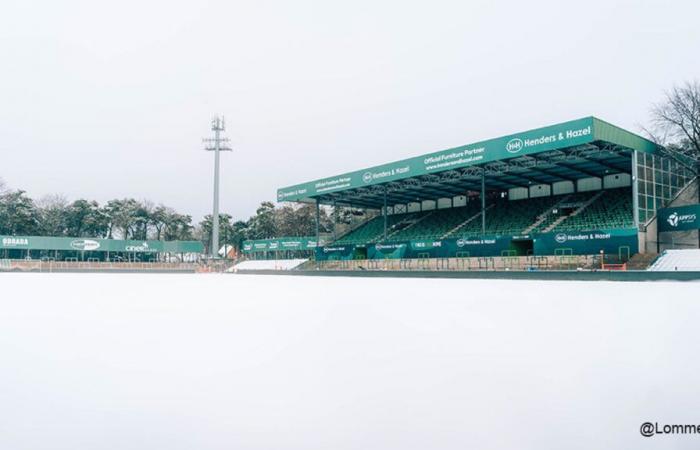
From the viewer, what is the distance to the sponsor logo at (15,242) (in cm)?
5528

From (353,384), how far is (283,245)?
179 ft

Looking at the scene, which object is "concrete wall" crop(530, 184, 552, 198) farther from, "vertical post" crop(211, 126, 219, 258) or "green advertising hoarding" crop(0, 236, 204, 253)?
"green advertising hoarding" crop(0, 236, 204, 253)

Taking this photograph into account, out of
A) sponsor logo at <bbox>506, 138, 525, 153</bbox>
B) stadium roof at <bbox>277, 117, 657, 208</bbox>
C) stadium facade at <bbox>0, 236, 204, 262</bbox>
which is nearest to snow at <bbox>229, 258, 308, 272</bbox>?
stadium roof at <bbox>277, 117, 657, 208</bbox>

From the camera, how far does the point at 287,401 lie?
382 centimetres

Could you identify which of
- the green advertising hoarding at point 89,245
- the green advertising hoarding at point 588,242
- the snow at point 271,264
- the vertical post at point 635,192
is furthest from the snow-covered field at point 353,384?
the green advertising hoarding at point 89,245

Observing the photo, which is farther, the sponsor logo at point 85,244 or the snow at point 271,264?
the sponsor logo at point 85,244

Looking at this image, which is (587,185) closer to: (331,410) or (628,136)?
(628,136)

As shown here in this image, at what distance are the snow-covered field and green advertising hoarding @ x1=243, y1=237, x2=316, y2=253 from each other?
46.5 m

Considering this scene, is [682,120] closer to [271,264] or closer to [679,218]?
[679,218]

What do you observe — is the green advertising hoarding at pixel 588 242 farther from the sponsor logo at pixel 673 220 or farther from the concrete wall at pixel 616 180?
the concrete wall at pixel 616 180

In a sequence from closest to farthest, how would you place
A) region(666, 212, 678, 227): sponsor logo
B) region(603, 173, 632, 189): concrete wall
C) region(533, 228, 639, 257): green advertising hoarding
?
region(533, 228, 639, 257): green advertising hoarding → region(666, 212, 678, 227): sponsor logo → region(603, 173, 632, 189): concrete wall

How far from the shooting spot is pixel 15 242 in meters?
55.7

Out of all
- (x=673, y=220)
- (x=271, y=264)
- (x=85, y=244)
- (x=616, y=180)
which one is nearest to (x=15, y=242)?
(x=85, y=244)

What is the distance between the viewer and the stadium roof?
1110 inches
